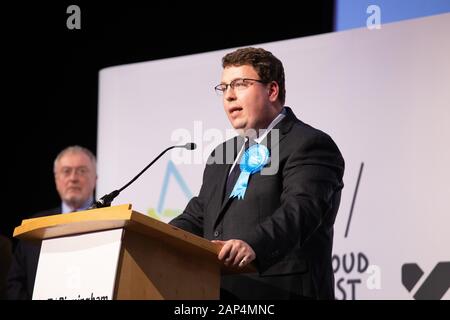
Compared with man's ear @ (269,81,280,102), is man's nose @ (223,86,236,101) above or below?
below

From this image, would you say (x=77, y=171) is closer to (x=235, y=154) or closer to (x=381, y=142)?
(x=381, y=142)

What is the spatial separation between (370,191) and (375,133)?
1.07ft

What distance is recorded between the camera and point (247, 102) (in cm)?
307

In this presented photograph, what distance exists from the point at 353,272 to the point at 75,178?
7.36ft

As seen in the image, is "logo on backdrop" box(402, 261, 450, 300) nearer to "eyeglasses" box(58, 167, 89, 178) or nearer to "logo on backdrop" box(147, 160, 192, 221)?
"logo on backdrop" box(147, 160, 192, 221)

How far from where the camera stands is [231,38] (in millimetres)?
5375

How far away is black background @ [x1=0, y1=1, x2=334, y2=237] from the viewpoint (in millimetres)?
5312

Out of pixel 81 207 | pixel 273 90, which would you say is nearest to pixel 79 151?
pixel 81 207

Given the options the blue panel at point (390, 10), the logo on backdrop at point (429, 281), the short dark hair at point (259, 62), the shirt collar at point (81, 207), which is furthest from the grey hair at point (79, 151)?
the short dark hair at point (259, 62)

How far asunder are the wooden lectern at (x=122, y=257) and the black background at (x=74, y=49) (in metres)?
2.90

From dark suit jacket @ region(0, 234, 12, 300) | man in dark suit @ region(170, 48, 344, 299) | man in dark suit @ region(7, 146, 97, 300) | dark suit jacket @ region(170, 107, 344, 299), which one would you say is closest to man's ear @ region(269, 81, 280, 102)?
man in dark suit @ region(170, 48, 344, 299)

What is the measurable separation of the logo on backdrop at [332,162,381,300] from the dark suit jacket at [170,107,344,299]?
129 cm

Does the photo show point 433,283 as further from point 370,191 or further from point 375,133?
point 375,133
